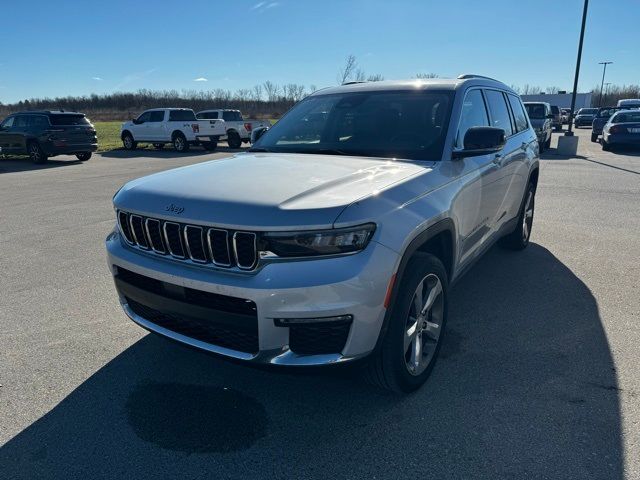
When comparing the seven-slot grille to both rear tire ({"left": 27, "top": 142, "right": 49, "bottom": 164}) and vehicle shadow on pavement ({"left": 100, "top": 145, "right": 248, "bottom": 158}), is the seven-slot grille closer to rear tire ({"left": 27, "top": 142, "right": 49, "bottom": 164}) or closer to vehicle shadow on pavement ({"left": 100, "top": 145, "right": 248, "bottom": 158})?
rear tire ({"left": 27, "top": 142, "right": 49, "bottom": 164})

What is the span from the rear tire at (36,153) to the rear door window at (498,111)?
16931 millimetres

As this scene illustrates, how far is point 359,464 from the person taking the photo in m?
2.34

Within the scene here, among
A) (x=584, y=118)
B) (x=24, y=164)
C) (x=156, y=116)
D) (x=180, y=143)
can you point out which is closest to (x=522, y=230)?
(x=24, y=164)

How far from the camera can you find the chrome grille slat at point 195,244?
7.97ft

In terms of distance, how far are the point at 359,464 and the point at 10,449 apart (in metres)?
1.82

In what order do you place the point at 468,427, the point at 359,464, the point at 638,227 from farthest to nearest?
1. the point at 638,227
2. the point at 468,427
3. the point at 359,464

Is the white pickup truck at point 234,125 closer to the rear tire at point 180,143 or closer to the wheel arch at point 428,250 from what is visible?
the rear tire at point 180,143

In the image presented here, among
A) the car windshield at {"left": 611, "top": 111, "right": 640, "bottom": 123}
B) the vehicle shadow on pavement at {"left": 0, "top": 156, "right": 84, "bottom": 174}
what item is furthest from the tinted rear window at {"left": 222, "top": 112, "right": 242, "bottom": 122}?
the car windshield at {"left": 611, "top": 111, "right": 640, "bottom": 123}

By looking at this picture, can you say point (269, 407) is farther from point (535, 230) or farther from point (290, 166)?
point (535, 230)

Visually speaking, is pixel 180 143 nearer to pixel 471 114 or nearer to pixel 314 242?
pixel 471 114

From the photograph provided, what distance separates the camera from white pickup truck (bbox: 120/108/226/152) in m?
21.4

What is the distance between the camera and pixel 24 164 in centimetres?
1744

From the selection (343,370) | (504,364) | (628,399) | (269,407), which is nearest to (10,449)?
(269,407)

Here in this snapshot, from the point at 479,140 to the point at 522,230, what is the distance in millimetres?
2766
